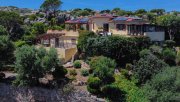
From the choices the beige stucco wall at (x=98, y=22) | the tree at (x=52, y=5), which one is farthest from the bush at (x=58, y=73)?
the tree at (x=52, y=5)

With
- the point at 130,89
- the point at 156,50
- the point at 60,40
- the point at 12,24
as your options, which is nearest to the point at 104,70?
the point at 130,89

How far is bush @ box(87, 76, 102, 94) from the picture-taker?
46188mm

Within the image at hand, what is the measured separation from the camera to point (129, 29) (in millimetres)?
61000

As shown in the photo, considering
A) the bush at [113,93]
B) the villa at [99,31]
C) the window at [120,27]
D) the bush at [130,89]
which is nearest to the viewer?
the bush at [130,89]

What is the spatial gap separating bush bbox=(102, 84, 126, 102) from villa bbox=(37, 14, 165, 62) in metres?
12.5

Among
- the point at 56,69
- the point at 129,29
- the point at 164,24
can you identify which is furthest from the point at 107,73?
the point at 164,24

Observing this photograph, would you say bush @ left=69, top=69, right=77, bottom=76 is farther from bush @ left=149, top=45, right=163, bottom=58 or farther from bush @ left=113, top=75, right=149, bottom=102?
bush @ left=149, top=45, right=163, bottom=58

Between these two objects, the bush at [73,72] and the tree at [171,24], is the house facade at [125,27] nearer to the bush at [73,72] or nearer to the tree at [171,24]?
the tree at [171,24]

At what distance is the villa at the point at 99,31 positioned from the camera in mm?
59872

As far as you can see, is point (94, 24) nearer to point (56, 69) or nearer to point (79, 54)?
point (79, 54)

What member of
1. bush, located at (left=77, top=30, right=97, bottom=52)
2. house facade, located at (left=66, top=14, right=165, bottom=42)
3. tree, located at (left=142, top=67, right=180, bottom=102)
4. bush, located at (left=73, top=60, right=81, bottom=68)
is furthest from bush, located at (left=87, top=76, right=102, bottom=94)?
house facade, located at (left=66, top=14, right=165, bottom=42)

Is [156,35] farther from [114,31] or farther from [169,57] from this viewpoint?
[114,31]

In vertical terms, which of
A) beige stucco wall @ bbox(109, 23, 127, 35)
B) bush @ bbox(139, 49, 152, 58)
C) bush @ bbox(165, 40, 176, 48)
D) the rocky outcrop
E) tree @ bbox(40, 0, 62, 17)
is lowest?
the rocky outcrop

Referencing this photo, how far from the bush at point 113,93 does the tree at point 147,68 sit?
345 centimetres
